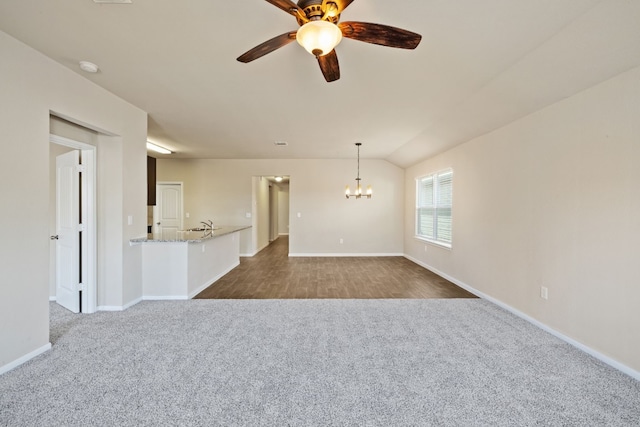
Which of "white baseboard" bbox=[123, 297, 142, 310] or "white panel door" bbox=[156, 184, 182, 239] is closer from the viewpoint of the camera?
"white baseboard" bbox=[123, 297, 142, 310]

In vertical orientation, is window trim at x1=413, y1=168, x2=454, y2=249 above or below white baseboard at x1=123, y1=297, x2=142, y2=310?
above

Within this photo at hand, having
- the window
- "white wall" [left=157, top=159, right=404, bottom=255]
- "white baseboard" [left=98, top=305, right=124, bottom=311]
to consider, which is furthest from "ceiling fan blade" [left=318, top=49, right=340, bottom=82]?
"white wall" [left=157, top=159, right=404, bottom=255]

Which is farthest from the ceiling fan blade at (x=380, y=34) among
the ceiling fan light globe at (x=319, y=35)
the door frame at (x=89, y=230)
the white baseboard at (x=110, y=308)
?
the white baseboard at (x=110, y=308)

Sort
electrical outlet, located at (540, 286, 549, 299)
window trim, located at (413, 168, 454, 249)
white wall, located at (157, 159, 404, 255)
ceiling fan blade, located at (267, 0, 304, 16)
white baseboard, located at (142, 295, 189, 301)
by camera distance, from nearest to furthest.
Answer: ceiling fan blade, located at (267, 0, 304, 16) < electrical outlet, located at (540, 286, 549, 299) < white baseboard, located at (142, 295, 189, 301) < window trim, located at (413, 168, 454, 249) < white wall, located at (157, 159, 404, 255)

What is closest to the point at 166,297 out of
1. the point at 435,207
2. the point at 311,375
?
the point at 311,375

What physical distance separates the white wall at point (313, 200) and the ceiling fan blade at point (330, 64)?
5252 mm

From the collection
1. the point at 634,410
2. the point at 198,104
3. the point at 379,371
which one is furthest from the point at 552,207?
the point at 198,104

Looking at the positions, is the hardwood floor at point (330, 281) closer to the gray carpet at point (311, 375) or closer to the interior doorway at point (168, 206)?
the gray carpet at point (311, 375)

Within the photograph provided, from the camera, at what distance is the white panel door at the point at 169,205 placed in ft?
24.3

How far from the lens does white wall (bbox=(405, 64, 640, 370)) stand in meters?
2.21

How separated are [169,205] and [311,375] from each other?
6770 millimetres

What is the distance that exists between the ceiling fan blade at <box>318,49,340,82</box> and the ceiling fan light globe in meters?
0.20

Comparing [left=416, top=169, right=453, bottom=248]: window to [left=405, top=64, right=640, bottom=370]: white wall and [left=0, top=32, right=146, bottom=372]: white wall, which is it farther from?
[left=0, top=32, right=146, bottom=372]: white wall

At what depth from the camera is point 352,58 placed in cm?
252
